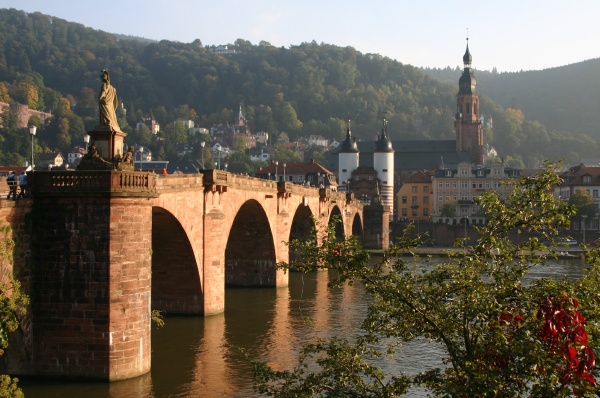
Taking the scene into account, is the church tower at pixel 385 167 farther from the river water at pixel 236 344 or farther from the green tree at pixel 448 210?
the river water at pixel 236 344

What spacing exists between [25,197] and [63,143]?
5677 inches

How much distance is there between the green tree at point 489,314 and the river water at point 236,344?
252 cm

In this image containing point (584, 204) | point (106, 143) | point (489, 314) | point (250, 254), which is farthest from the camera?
point (584, 204)

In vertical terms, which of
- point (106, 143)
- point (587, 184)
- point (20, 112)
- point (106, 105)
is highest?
point (20, 112)

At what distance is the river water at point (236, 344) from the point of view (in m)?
24.2

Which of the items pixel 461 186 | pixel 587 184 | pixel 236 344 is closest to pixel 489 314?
pixel 236 344

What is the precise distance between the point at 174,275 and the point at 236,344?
19.7 ft

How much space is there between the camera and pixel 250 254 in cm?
5153

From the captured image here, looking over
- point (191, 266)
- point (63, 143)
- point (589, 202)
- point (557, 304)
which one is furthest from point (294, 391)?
point (63, 143)

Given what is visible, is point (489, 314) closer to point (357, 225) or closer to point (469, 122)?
point (357, 225)

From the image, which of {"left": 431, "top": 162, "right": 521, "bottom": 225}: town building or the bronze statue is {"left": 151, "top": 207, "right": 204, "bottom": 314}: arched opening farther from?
{"left": 431, "top": 162, "right": 521, "bottom": 225}: town building

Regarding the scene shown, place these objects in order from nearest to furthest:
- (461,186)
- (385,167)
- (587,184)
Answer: (587,184) < (385,167) < (461,186)

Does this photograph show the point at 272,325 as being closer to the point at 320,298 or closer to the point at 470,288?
the point at 320,298

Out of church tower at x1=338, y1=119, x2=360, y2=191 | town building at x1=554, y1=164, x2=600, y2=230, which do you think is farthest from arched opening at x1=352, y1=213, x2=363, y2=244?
town building at x1=554, y1=164, x2=600, y2=230
